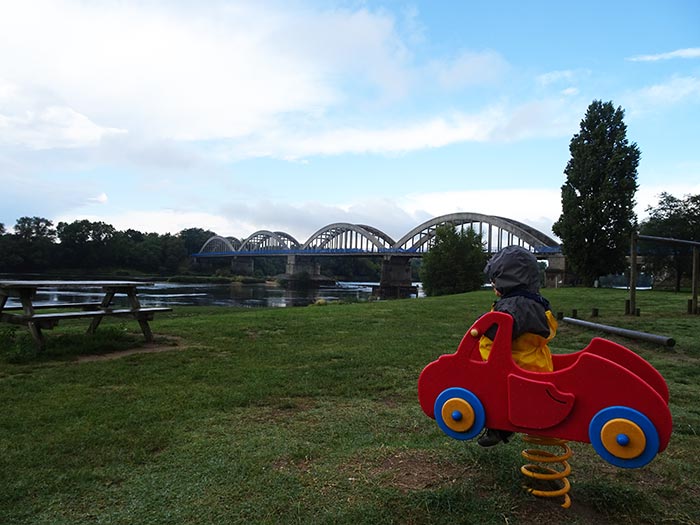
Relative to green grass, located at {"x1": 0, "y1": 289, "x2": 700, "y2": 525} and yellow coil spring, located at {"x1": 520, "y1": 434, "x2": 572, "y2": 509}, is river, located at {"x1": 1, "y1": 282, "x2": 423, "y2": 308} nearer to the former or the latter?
green grass, located at {"x1": 0, "y1": 289, "x2": 700, "y2": 525}

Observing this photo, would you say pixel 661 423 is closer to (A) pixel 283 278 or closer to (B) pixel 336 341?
(B) pixel 336 341

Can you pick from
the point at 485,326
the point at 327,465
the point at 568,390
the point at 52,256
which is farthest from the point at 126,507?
the point at 52,256

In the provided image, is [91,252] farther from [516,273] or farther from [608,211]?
[516,273]

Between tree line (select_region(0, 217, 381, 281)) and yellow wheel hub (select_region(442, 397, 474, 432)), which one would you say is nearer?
yellow wheel hub (select_region(442, 397, 474, 432))

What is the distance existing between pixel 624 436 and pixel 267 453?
2.14 metres

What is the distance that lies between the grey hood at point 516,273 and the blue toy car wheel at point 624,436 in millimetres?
747

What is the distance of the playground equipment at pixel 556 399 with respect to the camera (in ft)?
7.64

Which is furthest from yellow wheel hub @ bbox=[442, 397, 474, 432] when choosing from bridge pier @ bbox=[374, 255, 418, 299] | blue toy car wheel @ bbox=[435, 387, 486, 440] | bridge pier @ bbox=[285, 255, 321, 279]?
bridge pier @ bbox=[285, 255, 321, 279]

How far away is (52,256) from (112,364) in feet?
302

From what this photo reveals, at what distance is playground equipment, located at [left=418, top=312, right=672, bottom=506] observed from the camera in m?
2.33

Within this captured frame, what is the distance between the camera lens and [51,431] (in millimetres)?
3770

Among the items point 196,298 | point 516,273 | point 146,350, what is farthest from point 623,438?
point 196,298

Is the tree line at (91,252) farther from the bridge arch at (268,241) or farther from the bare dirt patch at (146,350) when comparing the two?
the bare dirt patch at (146,350)

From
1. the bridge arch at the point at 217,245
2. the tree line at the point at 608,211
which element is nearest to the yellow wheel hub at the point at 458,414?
the tree line at the point at 608,211
